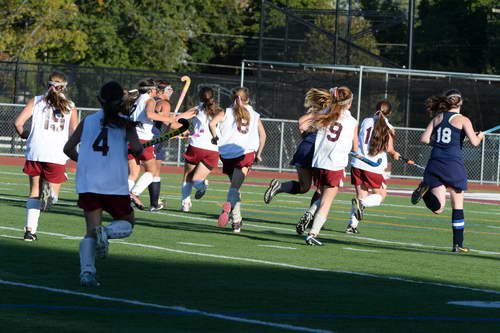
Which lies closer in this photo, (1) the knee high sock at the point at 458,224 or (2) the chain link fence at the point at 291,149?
(1) the knee high sock at the point at 458,224

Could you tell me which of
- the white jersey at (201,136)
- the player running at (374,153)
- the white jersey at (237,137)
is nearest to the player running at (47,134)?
the white jersey at (237,137)

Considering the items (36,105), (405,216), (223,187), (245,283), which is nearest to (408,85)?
(223,187)

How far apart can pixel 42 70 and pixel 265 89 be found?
732cm

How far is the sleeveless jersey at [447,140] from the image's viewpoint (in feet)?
45.8

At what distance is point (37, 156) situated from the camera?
514 inches

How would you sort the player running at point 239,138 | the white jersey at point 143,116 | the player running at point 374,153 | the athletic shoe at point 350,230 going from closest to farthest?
the player running at point 239,138
the athletic shoe at point 350,230
the player running at point 374,153
the white jersey at point 143,116

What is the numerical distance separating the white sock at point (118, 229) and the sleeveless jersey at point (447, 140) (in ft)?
17.7

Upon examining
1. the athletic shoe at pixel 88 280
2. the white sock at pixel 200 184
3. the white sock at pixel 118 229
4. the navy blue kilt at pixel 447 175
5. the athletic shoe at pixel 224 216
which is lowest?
the athletic shoe at pixel 88 280

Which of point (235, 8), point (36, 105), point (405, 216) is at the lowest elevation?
point (405, 216)

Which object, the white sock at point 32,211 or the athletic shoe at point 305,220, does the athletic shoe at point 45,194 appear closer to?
the white sock at point 32,211

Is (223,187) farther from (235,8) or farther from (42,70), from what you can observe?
(235,8)

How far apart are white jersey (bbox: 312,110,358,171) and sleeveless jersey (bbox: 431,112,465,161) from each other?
3.37 ft

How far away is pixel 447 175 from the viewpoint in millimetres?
13875

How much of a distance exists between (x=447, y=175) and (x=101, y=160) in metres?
5.51
